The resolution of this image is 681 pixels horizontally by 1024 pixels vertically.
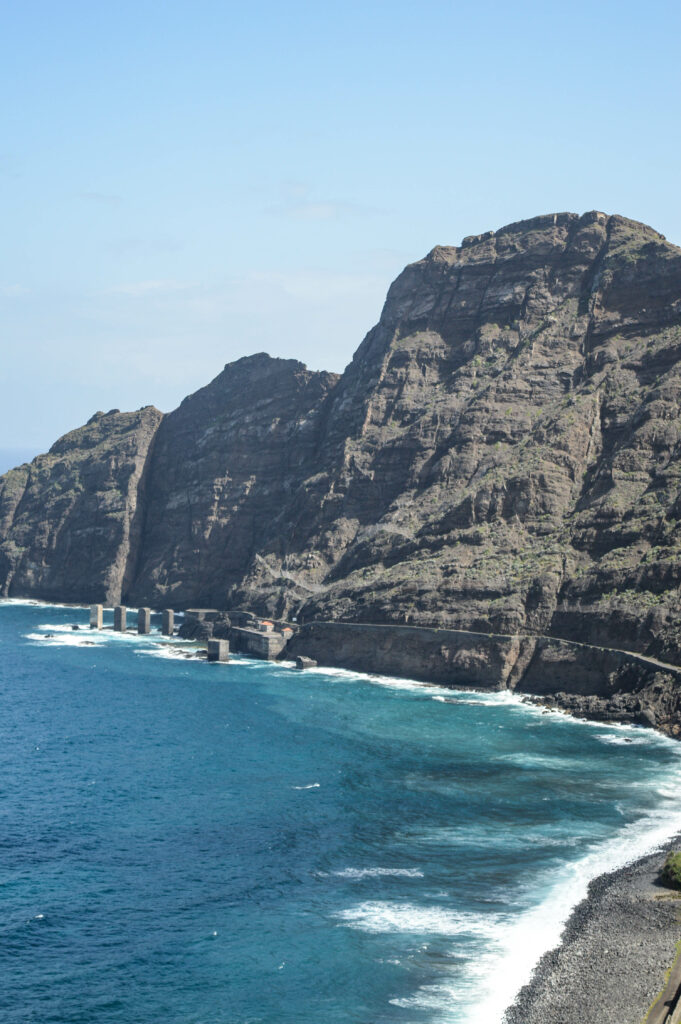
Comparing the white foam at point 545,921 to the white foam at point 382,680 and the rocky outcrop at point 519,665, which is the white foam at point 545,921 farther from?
the white foam at point 382,680

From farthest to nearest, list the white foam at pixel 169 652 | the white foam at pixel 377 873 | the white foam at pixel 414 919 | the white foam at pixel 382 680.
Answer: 1. the white foam at pixel 169 652
2. the white foam at pixel 382 680
3. the white foam at pixel 377 873
4. the white foam at pixel 414 919

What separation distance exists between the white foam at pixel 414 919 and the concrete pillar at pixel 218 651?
110087 millimetres

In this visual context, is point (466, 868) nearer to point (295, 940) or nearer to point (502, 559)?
point (295, 940)

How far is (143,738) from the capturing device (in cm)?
11925

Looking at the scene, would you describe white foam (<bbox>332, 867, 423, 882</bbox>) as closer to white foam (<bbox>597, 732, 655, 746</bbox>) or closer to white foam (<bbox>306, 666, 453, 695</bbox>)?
white foam (<bbox>597, 732, 655, 746</bbox>)

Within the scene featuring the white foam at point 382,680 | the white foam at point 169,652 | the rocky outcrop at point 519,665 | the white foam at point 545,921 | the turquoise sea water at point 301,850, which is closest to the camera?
the white foam at point 545,921

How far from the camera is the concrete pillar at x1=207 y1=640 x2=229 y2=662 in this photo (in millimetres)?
177625

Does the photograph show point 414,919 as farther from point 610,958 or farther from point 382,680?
point 382,680

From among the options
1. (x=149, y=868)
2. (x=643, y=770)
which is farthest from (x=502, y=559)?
(x=149, y=868)

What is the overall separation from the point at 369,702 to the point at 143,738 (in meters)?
32.9

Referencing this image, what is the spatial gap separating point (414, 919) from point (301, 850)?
1505 centimetres

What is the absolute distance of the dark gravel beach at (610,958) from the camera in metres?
55.6

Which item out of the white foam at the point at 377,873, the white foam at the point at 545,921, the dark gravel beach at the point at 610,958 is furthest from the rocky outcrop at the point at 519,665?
the white foam at the point at 377,873

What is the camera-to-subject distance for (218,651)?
17738cm
